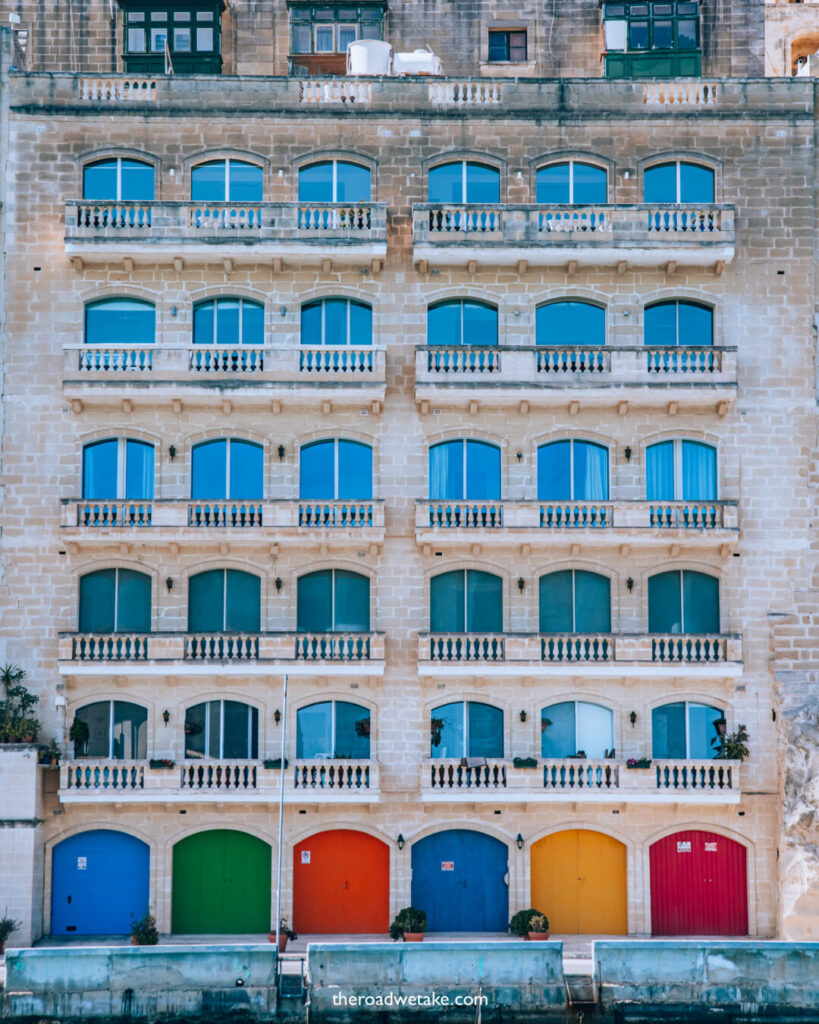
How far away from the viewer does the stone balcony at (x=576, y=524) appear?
1708 inches

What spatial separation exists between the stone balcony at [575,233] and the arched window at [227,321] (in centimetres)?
514

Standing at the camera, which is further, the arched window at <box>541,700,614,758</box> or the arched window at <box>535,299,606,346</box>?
the arched window at <box>535,299,606,346</box>

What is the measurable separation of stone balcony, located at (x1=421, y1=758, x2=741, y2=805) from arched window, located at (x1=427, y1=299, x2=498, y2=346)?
12.3 meters

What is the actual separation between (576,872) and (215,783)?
10448 mm

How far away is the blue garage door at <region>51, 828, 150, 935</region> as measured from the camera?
43.0 m

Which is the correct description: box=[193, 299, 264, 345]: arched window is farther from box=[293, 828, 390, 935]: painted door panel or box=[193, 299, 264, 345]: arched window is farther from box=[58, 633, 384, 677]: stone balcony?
box=[293, 828, 390, 935]: painted door panel

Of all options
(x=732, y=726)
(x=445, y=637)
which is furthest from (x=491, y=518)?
(x=732, y=726)

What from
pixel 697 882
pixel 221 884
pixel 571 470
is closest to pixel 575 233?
pixel 571 470

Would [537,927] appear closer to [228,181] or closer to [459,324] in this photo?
[459,324]

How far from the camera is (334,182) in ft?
150

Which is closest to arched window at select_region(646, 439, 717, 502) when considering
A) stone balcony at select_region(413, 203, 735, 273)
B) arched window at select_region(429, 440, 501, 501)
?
arched window at select_region(429, 440, 501, 501)

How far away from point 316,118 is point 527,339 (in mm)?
9052

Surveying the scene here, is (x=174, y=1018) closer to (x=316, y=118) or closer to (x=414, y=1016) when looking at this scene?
(x=414, y=1016)

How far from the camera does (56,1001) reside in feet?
113
